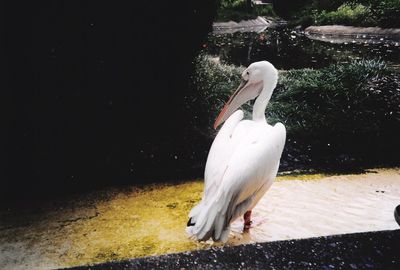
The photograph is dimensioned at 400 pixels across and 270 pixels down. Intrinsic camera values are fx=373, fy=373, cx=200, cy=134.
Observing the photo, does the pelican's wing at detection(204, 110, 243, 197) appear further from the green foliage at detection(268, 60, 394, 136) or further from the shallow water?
the green foliage at detection(268, 60, 394, 136)

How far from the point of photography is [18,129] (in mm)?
3887

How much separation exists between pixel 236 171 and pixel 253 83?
106cm

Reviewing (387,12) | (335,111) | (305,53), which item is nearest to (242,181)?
(335,111)

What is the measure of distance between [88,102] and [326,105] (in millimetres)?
3772

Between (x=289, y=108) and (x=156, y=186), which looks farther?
(x=289, y=108)

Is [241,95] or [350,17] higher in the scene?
[350,17]

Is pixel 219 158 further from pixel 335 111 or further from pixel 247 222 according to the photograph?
pixel 335 111

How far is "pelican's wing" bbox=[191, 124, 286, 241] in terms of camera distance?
254 cm

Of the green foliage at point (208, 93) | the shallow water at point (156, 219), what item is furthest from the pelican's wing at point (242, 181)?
the green foliage at point (208, 93)

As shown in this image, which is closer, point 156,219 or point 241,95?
point 156,219

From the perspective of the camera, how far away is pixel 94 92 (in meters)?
4.14

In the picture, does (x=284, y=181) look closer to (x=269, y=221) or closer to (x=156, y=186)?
(x=269, y=221)

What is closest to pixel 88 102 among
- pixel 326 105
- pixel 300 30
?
pixel 326 105

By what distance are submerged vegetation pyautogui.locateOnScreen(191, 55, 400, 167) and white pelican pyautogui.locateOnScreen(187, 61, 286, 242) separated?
1.63 metres
